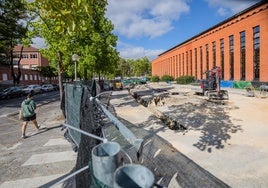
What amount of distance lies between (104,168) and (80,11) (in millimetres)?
2475

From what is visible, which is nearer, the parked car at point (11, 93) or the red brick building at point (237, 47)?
the red brick building at point (237, 47)

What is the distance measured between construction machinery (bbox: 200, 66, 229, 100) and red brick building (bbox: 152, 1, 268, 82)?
7.45 m

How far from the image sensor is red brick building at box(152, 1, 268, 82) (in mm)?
29266

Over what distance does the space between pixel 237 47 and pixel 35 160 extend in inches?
1301

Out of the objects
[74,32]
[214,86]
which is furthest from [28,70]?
[74,32]

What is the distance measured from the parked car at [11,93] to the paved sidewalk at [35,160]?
994 inches

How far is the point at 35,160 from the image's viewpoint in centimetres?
752

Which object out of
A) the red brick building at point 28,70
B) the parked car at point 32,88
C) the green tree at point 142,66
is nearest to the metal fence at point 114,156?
the parked car at point 32,88

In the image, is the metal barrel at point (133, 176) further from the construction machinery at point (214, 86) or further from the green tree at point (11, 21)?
the green tree at point (11, 21)

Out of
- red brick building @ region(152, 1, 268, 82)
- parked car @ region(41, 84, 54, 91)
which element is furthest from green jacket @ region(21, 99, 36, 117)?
parked car @ region(41, 84, 54, 91)

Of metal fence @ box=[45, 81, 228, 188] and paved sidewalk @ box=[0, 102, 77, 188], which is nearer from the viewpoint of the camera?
metal fence @ box=[45, 81, 228, 188]

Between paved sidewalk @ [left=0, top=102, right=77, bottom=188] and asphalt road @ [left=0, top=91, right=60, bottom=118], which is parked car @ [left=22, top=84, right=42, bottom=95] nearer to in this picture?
asphalt road @ [left=0, top=91, right=60, bottom=118]

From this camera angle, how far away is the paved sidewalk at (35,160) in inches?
241

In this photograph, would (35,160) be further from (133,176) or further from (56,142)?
(133,176)
